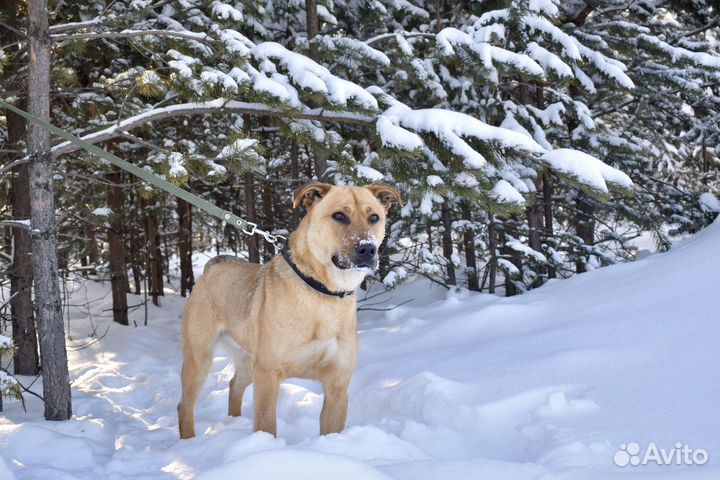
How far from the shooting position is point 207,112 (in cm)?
548

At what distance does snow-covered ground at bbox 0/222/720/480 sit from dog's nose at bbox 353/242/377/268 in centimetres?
102

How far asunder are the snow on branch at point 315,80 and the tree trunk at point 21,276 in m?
3.90

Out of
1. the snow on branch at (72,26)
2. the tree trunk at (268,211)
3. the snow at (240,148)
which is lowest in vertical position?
the tree trunk at (268,211)

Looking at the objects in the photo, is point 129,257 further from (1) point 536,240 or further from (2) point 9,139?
(1) point 536,240

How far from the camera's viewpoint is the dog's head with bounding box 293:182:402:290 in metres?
3.69

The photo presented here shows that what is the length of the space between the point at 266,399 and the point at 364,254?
3.94ft

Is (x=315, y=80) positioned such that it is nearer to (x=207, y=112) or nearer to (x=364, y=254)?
(x=207, y=112)

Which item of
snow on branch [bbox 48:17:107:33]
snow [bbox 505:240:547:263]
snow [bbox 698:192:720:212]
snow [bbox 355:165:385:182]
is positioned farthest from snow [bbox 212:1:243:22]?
snow [bbox 698:192:720:212]

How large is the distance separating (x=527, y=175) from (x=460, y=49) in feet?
12.7

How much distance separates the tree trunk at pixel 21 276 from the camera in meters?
7.37

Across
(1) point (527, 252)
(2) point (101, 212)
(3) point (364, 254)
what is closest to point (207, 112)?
Answer: (3) point (364, 254)

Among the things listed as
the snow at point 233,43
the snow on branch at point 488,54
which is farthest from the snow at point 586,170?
the snow at point 233,43

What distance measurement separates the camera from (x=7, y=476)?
3.04 meters

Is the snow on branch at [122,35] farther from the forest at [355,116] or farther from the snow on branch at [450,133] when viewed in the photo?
the snow on branch at [450,133]
